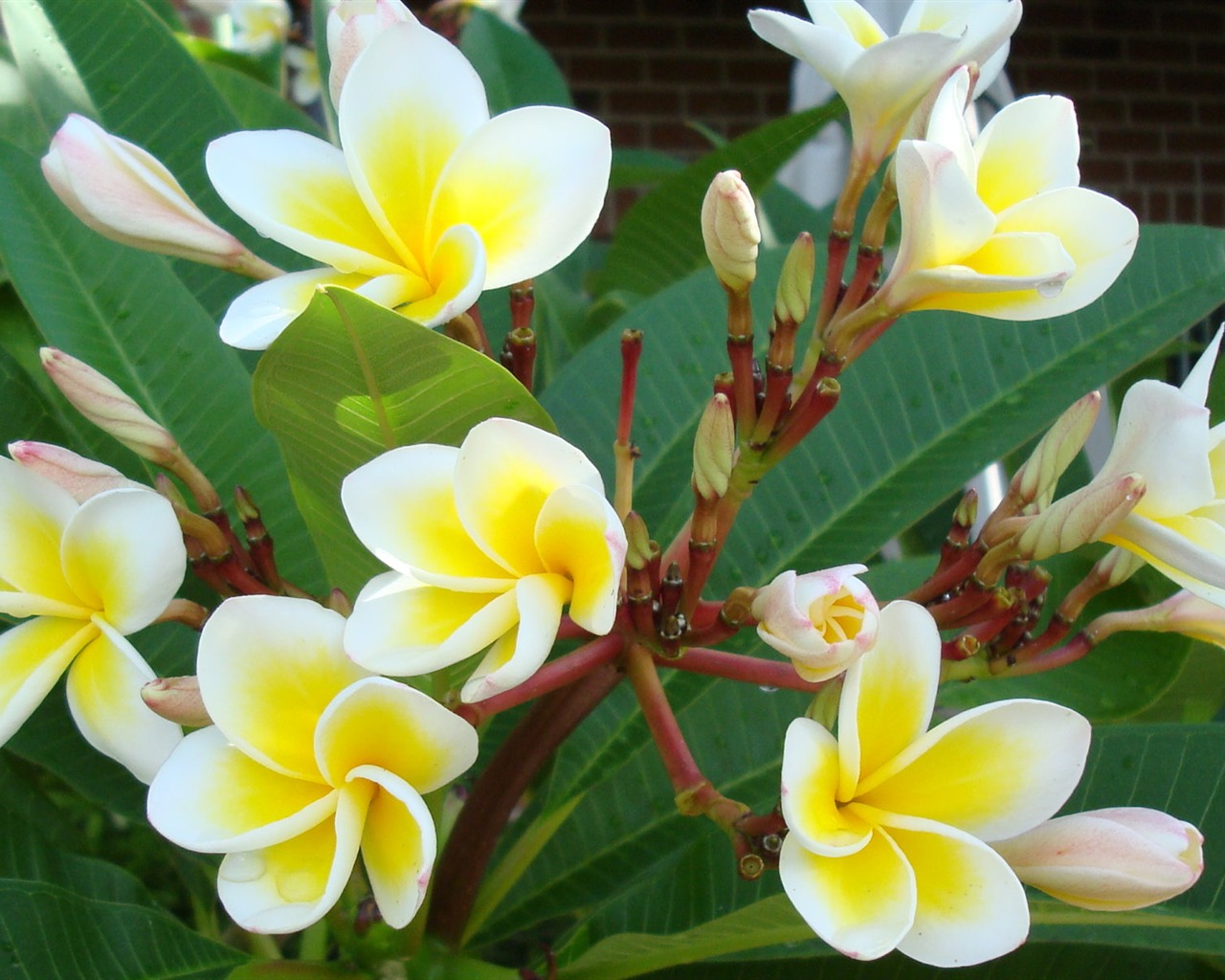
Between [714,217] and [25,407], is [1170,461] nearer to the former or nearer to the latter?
[714,217]

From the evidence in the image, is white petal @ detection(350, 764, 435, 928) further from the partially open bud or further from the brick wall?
the brick wall

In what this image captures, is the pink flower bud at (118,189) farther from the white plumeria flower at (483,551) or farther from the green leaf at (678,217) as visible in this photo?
the green leaf at (678,217)

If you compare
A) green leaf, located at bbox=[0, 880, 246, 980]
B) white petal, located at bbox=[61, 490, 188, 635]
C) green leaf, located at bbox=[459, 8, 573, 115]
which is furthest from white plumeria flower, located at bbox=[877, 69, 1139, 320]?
green leaf, located at bbox=[459, 8, 573, 115]

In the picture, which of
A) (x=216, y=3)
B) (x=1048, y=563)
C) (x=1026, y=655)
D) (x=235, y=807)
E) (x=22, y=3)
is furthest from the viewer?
(x=216, y=3)

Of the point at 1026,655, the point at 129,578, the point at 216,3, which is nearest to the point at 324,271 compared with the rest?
the point at 129,578

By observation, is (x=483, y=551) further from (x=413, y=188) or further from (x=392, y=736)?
(x=413, y=188)

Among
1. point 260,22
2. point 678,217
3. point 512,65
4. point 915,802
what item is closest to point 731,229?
point 915,802
